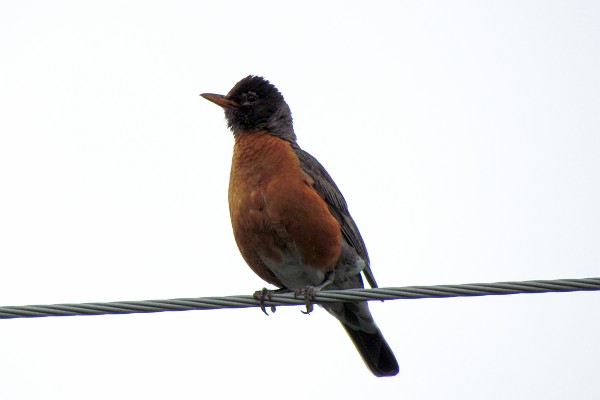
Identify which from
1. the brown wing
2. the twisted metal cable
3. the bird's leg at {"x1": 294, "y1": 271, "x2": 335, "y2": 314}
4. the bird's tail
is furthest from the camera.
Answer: the bird's tail

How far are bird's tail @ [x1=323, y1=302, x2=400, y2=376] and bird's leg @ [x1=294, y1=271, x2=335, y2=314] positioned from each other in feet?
1.62

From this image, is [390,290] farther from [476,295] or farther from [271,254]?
[271,254]

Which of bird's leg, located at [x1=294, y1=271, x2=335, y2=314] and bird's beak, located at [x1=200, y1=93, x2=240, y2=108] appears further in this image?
A: bird's beak, located at [x1=200, y1=93, x2=240, y2=108]

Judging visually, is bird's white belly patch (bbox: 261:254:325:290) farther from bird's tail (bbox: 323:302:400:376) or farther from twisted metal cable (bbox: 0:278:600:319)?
A: twisted metal cable (bbox: 0:278:600:319)

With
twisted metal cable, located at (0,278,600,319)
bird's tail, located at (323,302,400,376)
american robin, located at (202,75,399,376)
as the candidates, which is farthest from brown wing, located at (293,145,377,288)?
twisted metal cable, located at (0,278,600,319)

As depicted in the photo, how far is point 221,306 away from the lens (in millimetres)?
4715

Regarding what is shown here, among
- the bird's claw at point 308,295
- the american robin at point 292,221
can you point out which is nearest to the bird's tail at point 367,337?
the american robin at point 292,221

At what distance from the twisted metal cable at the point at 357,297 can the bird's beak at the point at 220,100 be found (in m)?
3.27

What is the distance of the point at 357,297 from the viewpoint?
4836 millimetres

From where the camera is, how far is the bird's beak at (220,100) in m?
7.79

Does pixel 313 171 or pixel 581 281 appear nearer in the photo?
pixel 581 281

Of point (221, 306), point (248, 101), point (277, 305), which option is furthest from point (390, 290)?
point (248, 101)

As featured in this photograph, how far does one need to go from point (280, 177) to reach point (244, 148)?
639 millimetres

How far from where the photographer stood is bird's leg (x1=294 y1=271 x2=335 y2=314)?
598cm
